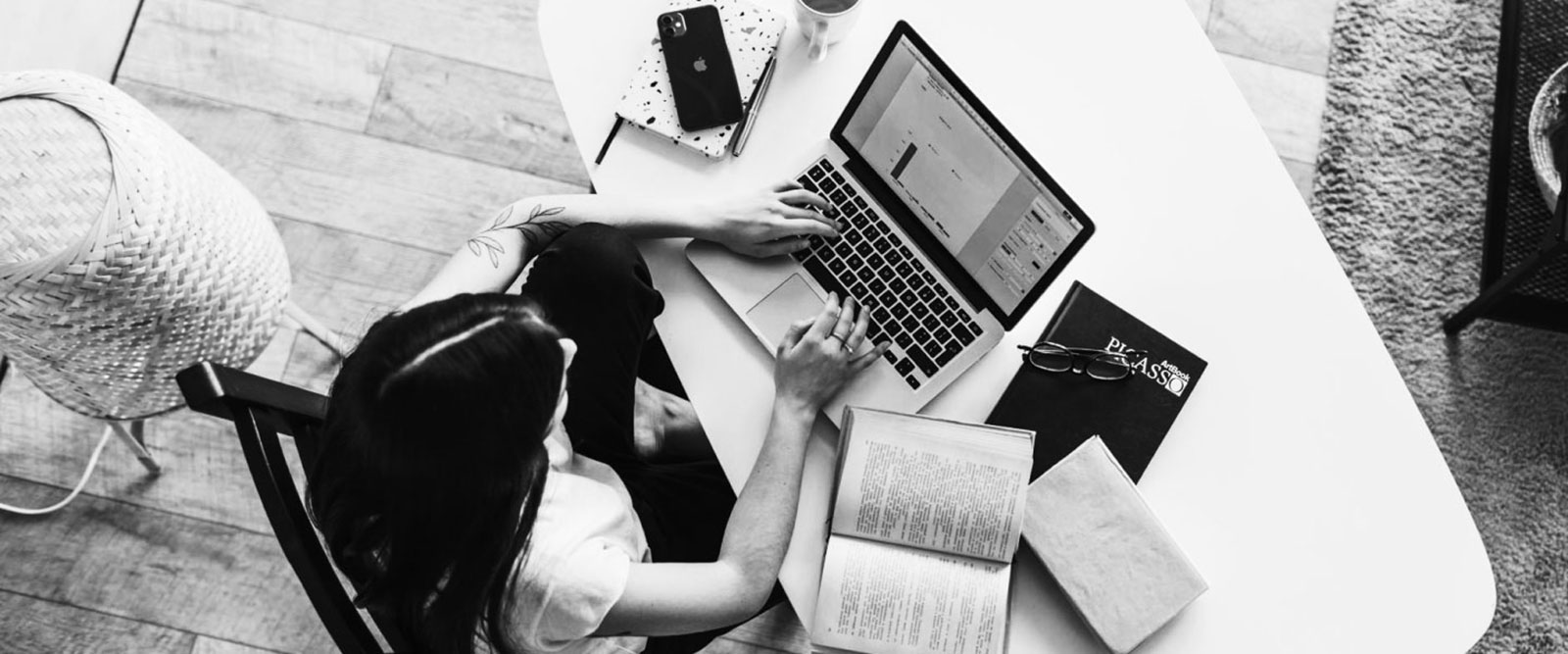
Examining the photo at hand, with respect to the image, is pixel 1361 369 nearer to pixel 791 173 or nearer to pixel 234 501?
pixel 791 173

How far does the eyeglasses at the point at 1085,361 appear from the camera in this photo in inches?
42.8

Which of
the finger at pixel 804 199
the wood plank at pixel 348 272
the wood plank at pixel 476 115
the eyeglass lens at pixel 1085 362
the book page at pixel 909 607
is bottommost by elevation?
the wood plank at pixel 348 272

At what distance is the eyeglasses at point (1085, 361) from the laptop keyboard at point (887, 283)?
0.07 meters

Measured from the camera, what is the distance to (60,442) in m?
1.68

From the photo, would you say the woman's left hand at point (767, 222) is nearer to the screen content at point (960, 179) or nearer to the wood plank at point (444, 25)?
the screen content at point (960, 179)

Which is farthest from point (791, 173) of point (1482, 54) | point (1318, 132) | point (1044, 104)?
point (1482, 54)

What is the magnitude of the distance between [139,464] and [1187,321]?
4.99 ft

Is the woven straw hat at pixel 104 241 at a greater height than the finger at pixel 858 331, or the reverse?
the finger at pixel 858 331

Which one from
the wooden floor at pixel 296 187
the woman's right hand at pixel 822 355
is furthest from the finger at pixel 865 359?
the wooden floor at pixel 296 187

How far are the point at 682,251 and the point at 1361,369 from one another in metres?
0.70

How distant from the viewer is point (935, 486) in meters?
1.03

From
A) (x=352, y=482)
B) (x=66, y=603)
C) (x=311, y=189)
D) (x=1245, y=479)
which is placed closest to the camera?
(x=352, y=482)

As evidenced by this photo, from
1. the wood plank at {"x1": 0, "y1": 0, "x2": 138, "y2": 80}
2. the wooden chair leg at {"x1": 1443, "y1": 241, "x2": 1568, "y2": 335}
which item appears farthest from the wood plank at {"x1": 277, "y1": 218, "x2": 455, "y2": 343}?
the wooden chair leg at {"x1": 1443, "y1": 241, "x2": 1568, "y2": 335}

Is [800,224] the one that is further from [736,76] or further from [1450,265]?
[1450,265]
